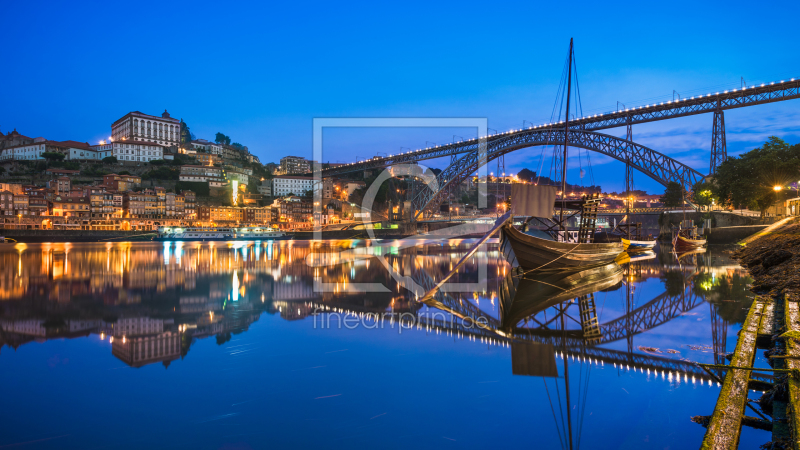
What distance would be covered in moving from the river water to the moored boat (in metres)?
42.5

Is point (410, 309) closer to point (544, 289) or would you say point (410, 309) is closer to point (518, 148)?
point (544, 289)

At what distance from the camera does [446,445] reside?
2.55m

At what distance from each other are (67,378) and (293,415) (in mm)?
2181

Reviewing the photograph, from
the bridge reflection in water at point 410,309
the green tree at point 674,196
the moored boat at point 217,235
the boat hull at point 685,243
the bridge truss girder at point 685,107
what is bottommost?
the moored boat at point 217,235

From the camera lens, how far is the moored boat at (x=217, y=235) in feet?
156

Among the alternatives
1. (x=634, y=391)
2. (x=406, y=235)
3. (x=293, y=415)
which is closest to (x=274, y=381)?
(x=293, y=415)

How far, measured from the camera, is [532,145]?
115 feet

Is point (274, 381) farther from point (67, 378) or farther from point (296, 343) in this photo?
point (67, 378)

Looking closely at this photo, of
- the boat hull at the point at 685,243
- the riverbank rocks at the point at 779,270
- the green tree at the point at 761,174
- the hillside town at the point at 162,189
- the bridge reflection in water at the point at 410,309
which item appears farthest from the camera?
the hillside town at the point at 162,189

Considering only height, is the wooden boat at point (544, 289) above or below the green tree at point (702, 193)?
below

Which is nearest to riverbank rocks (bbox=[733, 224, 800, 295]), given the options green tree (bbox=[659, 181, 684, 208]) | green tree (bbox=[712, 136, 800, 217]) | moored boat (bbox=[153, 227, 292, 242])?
green tree (bbox=[712, 136, 800, 217])

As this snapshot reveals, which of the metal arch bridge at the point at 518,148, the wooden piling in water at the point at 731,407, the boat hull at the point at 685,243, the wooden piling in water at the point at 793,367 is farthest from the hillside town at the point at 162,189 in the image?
the wooden piling in water at the point at 731,407

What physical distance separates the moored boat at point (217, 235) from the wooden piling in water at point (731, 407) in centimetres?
4768

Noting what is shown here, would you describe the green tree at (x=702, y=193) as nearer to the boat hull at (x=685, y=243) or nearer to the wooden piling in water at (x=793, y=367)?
the boat hull at (x=685, y=243)
